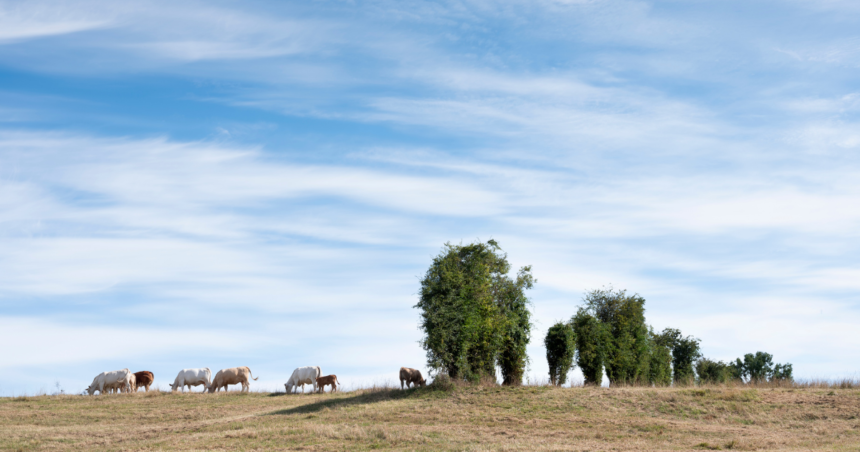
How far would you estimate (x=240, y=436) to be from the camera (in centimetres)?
2188

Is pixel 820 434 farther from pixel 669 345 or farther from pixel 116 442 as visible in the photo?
pixel 669 345

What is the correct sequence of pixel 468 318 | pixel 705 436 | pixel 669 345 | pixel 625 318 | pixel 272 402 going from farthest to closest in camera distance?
pixel 669 345
pixel 625 318
pixel 272 402
pixel 468 318
pixel 705 436

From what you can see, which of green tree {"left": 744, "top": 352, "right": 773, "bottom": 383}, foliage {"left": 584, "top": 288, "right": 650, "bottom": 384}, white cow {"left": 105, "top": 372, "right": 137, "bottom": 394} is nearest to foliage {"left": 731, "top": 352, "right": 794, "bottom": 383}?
green tree {"left": 744, "top": 352, "right": 773, "bottom": 383}

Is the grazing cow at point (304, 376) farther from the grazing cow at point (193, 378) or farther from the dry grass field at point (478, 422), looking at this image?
the dry grass field at point (478, 422)

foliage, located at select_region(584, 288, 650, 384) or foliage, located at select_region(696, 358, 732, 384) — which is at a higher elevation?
foliage, located at select_region(584, 288, 650, 384)

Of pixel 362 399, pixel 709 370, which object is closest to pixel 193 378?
pixel 362 399

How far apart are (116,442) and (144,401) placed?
1301cm

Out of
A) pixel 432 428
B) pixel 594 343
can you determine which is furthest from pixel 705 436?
pixel 594 343

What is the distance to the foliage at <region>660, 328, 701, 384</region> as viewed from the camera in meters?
55.6

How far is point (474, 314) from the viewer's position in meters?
30.5

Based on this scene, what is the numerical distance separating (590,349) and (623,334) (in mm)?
5111

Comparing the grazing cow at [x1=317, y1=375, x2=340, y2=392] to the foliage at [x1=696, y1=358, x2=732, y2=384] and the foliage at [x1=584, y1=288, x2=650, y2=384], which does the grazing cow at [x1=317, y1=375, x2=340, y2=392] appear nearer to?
the foliage at [x1=584, y1=288, x2=650, y2=384]

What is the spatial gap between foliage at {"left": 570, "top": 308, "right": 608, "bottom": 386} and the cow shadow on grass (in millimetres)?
10232

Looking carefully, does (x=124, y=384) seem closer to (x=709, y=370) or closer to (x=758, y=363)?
(x=709, y=370)
